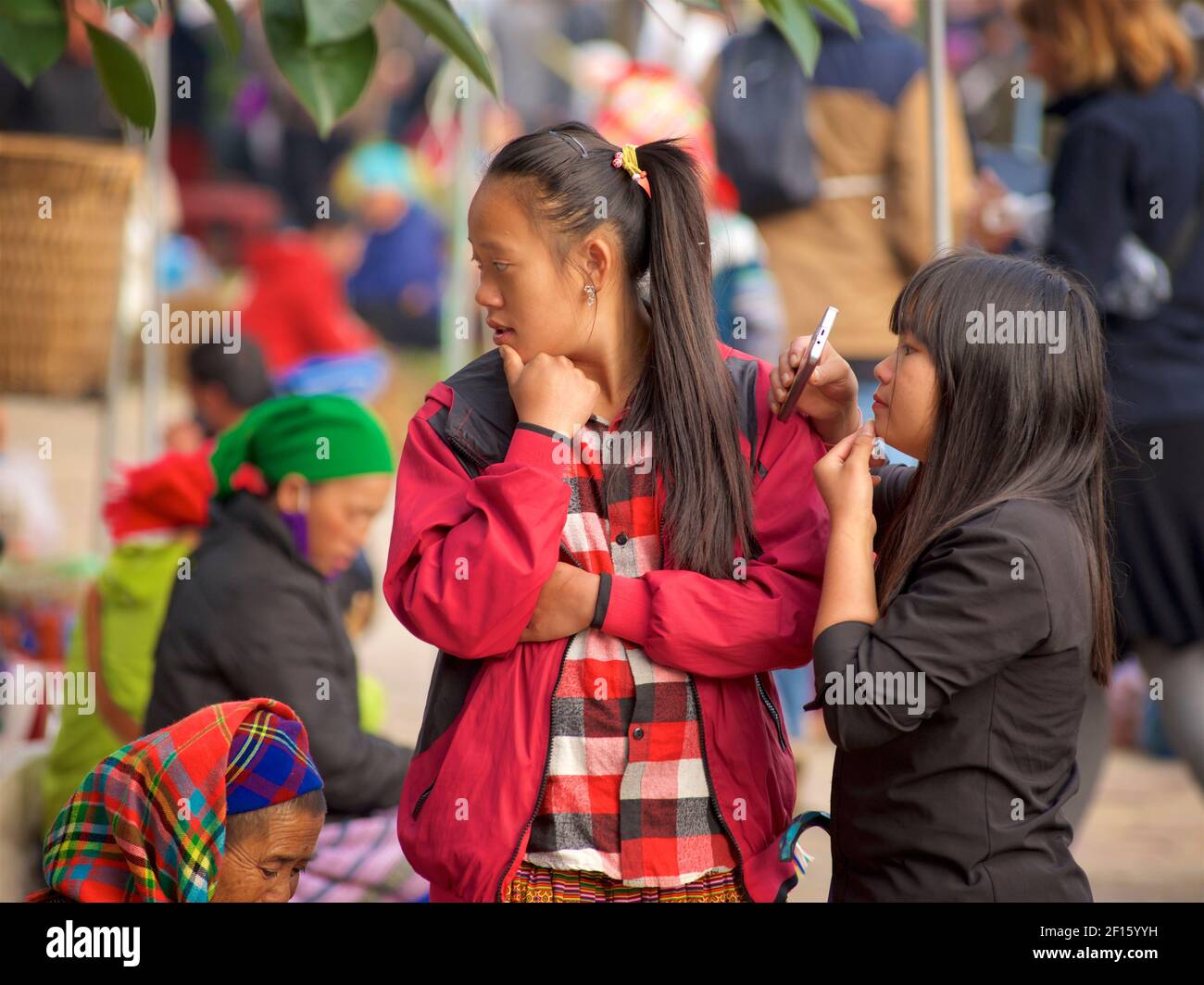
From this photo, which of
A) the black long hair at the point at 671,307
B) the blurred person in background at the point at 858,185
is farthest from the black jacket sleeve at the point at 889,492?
the blurred person in background at the point at 858,185

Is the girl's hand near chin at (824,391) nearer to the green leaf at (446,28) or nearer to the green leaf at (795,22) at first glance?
the green leaf at (795,22)

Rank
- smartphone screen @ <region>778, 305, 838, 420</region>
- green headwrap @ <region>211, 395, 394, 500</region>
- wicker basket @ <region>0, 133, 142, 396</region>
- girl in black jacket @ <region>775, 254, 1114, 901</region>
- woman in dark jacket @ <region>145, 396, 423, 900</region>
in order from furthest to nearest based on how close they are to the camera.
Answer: wicker basket @ <region>0, 133, 142, 396</region> < green headwrap @ <region>211, 395, 394, 500</region> < woman in dark jacket @ <region>145, 396, 423, 900</region> < smartphone screen @ <region>778, 305, 838, 420</region> < girl in black jacket @ <region>775, 254, 1114, 901</region>

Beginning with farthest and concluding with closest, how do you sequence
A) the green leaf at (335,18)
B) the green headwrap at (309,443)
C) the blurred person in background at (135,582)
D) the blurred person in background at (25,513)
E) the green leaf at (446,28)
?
the blurred person in background at (25,513)
the blurred person in background at (135,582)
the green headwrap at (309,443)
the green leaf at (446,28)
the green leaf at (335,18)

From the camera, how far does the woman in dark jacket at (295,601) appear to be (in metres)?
2.88

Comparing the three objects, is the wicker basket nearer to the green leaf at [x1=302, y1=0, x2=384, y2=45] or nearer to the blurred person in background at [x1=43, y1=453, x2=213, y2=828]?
the blurred person in background at [x1=43, y1=453, x2=213, y2=828]

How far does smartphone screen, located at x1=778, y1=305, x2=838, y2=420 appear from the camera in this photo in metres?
2.00

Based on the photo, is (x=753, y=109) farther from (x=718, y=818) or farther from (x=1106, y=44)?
(x=718, y=818)

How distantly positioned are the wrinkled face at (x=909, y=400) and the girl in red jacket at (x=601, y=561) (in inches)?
3.1

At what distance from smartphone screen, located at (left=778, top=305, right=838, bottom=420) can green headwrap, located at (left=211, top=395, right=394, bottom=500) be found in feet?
4.00

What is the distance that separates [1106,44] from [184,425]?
3238 mm

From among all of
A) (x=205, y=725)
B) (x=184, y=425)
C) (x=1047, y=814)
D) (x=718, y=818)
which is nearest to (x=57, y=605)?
(x=184, y=425)

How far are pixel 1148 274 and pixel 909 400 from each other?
69.5 inches

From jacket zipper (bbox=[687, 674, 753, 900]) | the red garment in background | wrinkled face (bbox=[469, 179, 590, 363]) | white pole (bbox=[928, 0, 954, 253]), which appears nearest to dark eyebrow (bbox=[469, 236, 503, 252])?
wrinkled face (bbox=[469, 179, 590, 363])

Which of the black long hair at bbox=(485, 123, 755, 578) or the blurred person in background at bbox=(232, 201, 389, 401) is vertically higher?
the blurred person in background at bbox=(232, 201, 389, 401)
